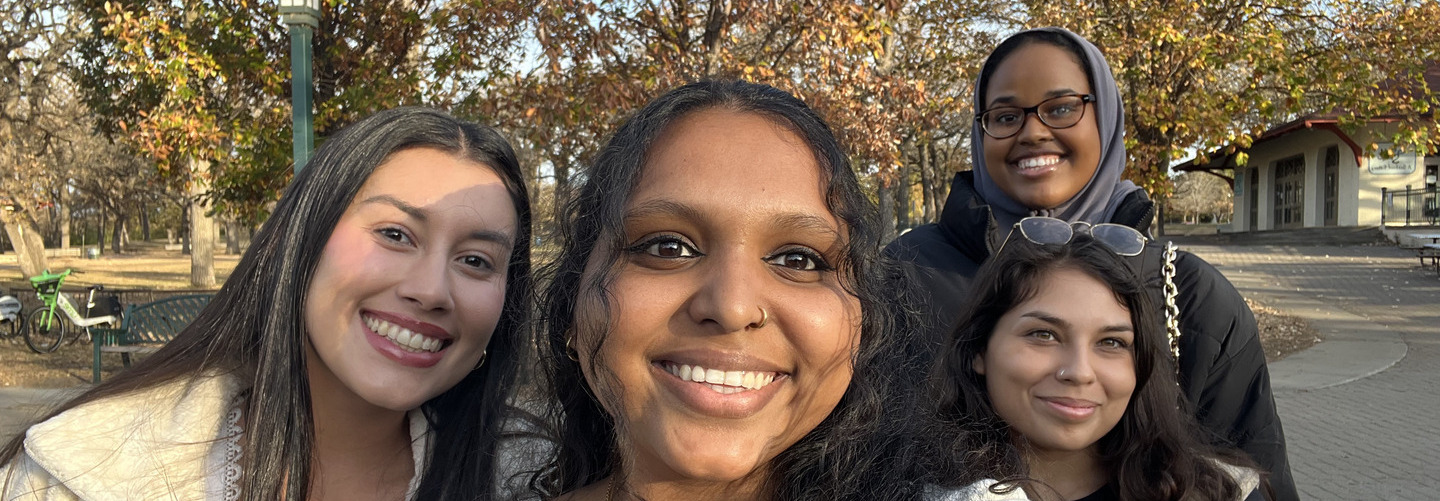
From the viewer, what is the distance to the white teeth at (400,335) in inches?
78.8

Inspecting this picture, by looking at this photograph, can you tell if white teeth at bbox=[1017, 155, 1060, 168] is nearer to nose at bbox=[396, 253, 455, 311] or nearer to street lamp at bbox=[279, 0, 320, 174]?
nose at bbox=[396, 253, 455, 311]

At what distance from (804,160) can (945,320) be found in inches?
43.8

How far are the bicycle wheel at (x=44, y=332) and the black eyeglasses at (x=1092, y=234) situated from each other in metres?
12.3

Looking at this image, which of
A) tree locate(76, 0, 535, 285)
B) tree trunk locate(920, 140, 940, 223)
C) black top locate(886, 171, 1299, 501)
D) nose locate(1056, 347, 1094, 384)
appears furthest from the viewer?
tree trunk locate(920, 140, 940, 223)

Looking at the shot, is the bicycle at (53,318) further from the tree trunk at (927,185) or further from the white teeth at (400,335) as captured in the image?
the tree trunk at (927,185)

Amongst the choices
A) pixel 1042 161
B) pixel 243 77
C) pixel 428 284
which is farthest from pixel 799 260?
pixel 243 77

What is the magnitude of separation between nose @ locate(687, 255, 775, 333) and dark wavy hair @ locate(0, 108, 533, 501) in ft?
2.64

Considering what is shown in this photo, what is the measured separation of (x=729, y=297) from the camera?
4.06 feet

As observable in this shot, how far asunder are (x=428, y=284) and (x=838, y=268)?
1019mm

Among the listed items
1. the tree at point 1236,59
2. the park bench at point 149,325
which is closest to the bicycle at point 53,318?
the park bench at point 149,325

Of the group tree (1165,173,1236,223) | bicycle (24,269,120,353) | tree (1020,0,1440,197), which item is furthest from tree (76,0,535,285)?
tree (1165,173,1236,223)

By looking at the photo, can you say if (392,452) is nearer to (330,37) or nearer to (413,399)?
(413,399)

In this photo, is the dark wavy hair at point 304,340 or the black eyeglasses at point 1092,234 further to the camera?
the black eyeglasses at point 1092,234

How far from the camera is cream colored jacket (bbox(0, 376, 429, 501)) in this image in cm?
191
